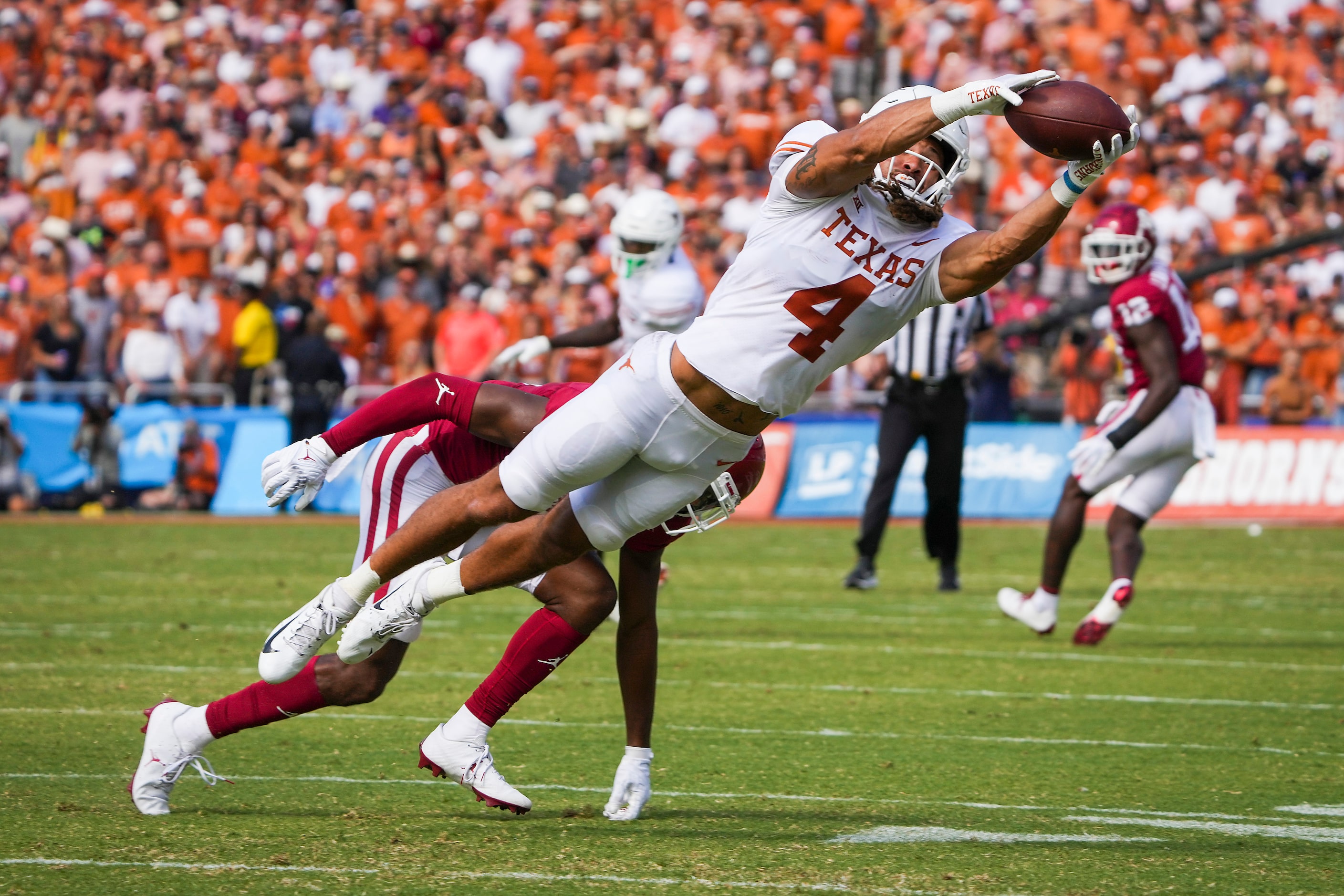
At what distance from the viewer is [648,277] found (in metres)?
8.18

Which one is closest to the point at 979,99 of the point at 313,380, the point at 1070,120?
the point at 1070,120

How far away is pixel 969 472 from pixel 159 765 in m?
10.4

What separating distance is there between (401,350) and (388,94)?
4261 millimetres

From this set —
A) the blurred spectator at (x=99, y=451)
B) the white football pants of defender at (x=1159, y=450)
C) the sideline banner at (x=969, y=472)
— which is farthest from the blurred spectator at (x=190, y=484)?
the white football pants of defender at (x=1159, y=450)

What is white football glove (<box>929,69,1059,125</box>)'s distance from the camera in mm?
3938

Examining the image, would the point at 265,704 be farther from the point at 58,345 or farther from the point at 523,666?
the point at 58,345

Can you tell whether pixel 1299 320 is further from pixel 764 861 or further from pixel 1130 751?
pixel 764 861

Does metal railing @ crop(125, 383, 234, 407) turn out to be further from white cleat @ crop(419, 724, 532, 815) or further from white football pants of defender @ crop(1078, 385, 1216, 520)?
white cleat @ crop(419, 724, 532, 815)

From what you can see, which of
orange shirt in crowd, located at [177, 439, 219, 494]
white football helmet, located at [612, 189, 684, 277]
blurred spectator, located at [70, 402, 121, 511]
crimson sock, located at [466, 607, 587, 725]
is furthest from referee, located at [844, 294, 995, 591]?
blurred spectator, located at [70, 402, 121, 511]

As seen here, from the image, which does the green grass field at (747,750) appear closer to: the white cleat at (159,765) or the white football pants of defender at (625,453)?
the white cleat at (159,765)

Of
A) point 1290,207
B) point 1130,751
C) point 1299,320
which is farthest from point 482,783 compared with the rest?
point 1290,207

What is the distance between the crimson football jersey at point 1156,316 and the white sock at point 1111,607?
0.94 meters

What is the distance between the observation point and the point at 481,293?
15.4 metres

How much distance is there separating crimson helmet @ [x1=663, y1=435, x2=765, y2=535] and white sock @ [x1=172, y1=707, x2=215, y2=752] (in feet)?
4.41
